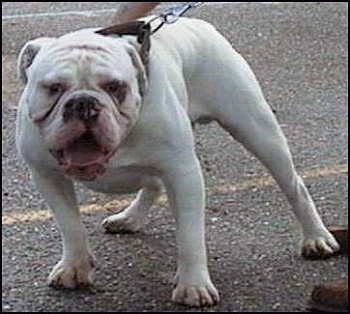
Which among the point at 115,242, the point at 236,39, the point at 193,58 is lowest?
the point at 236,39

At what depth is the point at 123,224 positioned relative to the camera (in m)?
4.12

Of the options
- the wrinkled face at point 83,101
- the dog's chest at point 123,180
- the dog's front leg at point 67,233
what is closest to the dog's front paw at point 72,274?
the dog's front leg at point 67,233

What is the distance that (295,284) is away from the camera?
3.62 m

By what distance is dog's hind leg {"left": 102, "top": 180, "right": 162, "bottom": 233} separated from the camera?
4.12 m

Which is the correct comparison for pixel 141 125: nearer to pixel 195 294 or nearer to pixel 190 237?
pixel 190 237

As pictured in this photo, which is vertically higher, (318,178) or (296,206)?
(296,206)

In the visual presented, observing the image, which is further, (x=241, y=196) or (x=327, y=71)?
(x=327, y=71)

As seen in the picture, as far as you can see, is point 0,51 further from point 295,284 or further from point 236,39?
point 295,284

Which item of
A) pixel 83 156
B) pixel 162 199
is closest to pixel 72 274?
pixel 83 156

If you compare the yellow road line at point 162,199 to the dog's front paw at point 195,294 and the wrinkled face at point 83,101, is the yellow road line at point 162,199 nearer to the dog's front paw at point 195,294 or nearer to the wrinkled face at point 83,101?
the dog's front paw at point 195,294

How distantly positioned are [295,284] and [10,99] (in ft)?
10.8

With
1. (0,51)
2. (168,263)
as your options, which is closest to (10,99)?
(0,51)

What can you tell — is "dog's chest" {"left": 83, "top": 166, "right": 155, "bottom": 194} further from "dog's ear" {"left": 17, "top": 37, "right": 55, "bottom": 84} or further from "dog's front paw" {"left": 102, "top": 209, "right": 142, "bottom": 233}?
"dog's front paw" {"left": 102, "top": 209, "right": 142, "bottom": 233}

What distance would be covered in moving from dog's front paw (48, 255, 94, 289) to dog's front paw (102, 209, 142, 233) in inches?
22.5
